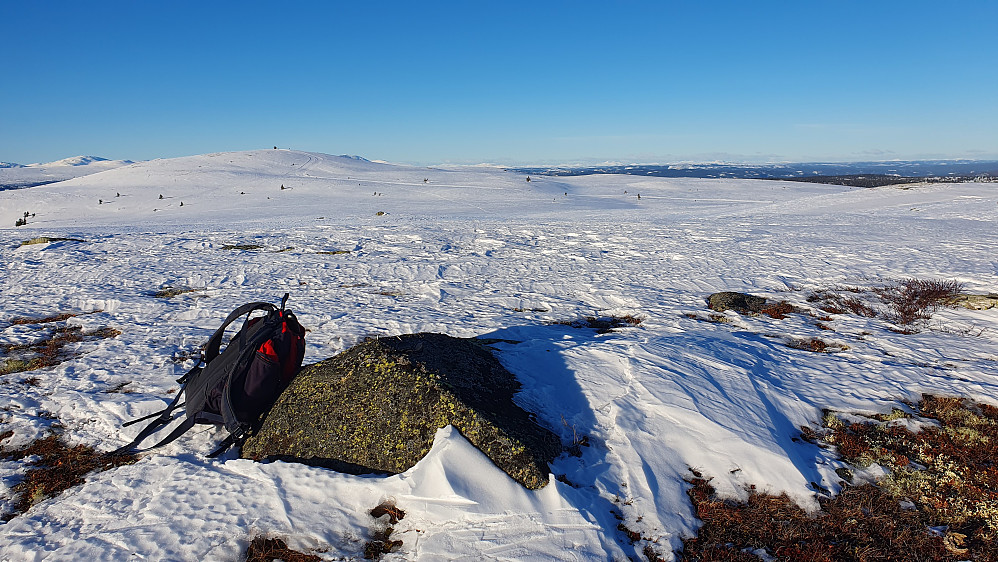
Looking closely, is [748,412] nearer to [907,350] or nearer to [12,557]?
[907,350]

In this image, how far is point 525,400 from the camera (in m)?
4.70

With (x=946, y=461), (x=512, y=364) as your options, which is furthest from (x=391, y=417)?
(x=946, y=461)

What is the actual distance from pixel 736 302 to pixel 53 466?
9701 millimetres

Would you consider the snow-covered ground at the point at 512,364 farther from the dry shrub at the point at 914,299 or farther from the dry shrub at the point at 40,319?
the dry shrub at the point at 914,299

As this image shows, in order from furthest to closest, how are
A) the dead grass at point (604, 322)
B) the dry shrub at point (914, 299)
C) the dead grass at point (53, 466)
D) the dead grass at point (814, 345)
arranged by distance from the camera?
the dry shrub at point (914, 299), the dead grass at point (604, 322), the dead grass at point (814, 345), the dead grass at point (53, 466)

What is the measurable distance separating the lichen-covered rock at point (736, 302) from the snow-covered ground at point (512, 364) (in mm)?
388

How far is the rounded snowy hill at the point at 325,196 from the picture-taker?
94.6 feet

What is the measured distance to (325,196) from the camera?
119 ft

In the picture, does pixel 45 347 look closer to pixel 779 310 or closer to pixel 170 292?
pixel 170 292

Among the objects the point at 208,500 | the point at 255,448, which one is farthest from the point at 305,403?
the point at 208,500

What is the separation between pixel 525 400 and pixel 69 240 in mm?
17126

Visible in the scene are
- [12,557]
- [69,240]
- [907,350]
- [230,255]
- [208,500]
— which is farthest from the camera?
[69,240]

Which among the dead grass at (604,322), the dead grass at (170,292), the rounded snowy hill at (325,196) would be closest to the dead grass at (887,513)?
the dead grass at (604,322)

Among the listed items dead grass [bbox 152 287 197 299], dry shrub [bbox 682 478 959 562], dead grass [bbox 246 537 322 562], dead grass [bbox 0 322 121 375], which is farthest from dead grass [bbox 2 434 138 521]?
dead grass [bbox 152 287 197 299]
